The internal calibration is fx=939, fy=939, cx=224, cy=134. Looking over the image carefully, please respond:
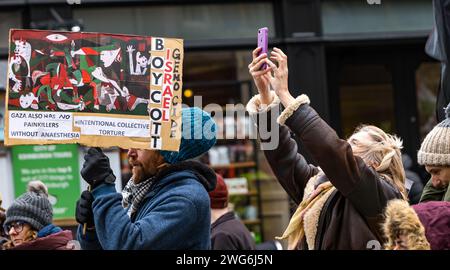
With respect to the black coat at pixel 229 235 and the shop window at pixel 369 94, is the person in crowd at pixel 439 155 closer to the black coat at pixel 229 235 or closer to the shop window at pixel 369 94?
the black coat at pixel 229 235

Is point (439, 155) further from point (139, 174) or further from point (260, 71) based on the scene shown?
point (139, 174)

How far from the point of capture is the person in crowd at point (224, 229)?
5484 mm

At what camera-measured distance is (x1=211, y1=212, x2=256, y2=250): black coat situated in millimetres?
5469

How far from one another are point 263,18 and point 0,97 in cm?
289

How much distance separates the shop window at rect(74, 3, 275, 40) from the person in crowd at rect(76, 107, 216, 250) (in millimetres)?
6127

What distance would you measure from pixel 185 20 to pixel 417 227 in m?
6.97

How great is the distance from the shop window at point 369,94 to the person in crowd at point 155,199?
23.1 ft

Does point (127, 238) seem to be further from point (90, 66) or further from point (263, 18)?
point (263, 18)

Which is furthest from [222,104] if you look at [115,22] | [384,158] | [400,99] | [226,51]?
[384,158]

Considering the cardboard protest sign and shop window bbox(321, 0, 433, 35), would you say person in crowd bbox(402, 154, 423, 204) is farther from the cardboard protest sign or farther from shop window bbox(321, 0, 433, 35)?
the cardboard protest sign

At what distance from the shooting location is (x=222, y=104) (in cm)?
1010

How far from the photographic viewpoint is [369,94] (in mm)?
10844
